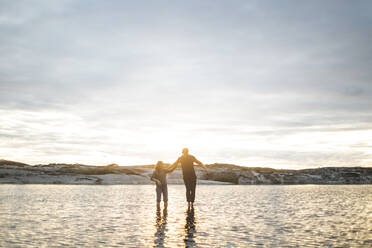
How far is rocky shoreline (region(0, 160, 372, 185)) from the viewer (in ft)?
236

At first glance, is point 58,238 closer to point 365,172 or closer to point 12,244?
point 12,244

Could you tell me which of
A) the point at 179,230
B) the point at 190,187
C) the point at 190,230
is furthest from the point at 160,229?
the point at 190,187

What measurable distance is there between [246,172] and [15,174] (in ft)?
199

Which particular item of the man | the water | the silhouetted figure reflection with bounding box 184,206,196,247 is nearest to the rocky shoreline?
the man

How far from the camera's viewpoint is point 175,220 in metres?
16.5

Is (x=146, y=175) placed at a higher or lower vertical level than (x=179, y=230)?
higher

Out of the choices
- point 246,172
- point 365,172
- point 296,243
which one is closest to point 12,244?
point 296,243

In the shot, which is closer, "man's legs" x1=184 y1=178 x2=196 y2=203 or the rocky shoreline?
"man's legs" x1=184 y1=178 x2=196 y2=203

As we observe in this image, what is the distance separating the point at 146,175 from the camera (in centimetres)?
8575

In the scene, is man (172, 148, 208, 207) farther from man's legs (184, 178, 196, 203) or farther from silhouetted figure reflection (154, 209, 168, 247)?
silhouetted figure reflection (154, 209, 168, 247)

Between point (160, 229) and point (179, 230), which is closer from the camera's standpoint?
point (179, 230)

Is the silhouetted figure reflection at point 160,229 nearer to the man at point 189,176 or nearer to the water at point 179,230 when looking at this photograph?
the water at point 179,230

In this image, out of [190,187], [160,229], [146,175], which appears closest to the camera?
[160,229]

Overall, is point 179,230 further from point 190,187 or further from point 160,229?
point 190,187
